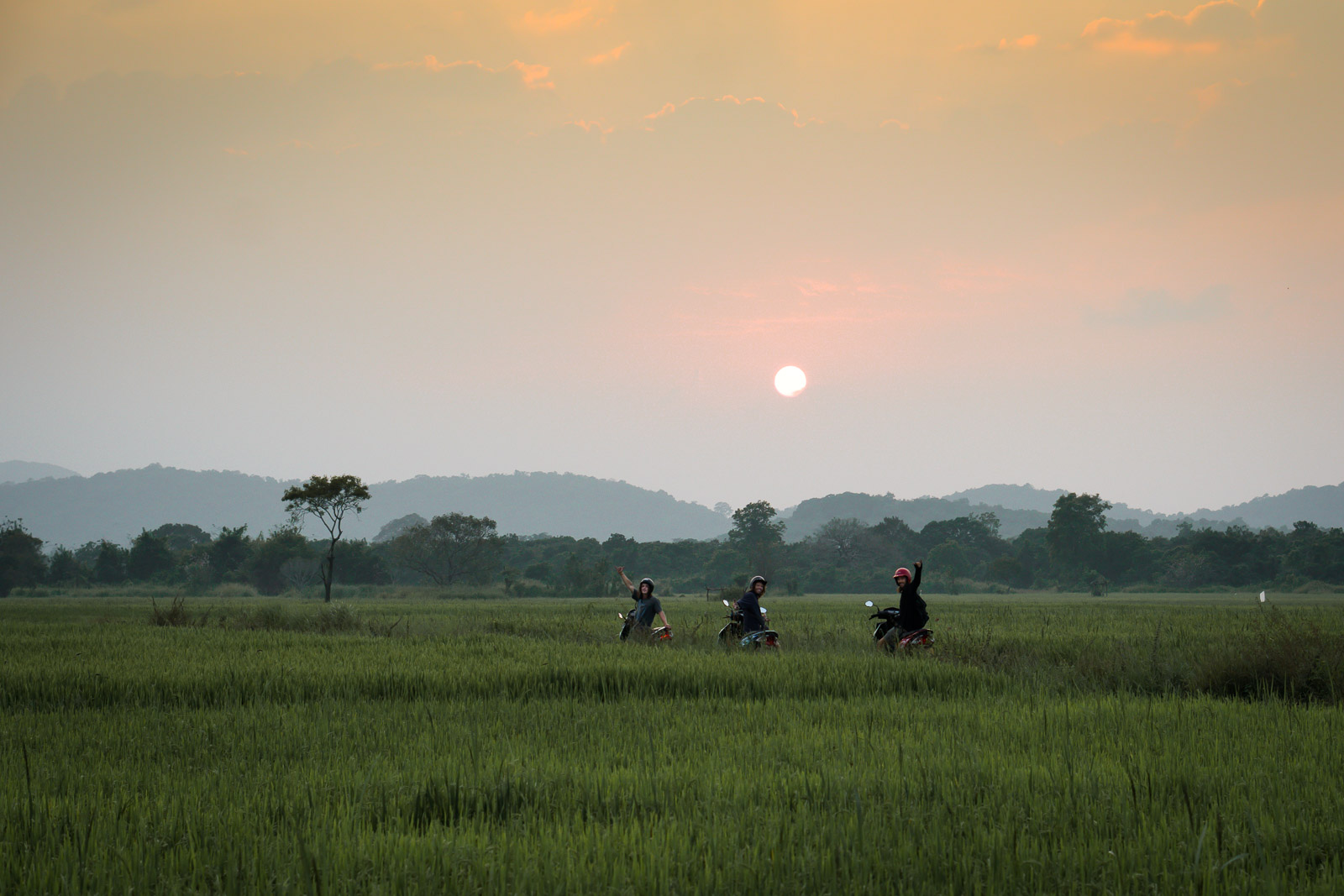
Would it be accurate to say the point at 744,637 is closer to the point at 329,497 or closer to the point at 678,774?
the point at 678,774

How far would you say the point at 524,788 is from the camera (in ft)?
19.6

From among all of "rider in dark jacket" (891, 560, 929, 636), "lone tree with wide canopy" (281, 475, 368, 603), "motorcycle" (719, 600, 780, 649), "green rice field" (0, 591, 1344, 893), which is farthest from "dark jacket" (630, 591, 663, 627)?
"lone tree with wide canopy" (281, 475, 368, 603)

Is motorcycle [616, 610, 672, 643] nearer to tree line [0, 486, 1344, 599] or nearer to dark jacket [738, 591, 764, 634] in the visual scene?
dark jacket [738, 591, 764, 634]

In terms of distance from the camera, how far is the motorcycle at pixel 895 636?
14.7 m

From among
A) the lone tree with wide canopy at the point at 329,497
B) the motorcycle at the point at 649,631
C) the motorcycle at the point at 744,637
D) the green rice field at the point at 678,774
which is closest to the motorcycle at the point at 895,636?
the green rice field at the point at 678,774

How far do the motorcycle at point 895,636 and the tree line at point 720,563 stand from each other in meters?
54.8

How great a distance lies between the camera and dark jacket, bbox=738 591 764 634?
15852 mm

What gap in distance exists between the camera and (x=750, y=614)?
16.0 m

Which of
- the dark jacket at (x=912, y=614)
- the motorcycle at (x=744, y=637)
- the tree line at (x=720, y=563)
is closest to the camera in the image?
the dark jacket at (x=912, y=614)

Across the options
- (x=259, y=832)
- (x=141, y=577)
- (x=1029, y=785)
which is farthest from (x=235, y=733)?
(x=141, y=577)

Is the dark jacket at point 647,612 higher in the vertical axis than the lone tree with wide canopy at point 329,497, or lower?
lower

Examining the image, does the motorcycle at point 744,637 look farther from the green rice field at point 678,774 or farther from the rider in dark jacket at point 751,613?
the green rice field at point 678,774

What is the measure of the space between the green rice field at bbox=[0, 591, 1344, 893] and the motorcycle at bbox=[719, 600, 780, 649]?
7.46ft

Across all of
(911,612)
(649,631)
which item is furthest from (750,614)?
(911,612)
